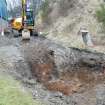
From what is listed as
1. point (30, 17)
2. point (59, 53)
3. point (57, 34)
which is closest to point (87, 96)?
point (59, 53)

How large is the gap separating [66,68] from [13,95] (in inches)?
226

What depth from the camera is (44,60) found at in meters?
15.2

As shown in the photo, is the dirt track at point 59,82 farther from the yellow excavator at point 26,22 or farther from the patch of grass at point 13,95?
the yellow excavator at point 26,22

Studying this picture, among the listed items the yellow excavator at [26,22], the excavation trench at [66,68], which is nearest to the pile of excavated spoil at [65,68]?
the excavation trench at [66,68]

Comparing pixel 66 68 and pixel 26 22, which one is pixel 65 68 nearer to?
pixel 66 68

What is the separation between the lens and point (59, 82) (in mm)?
13453

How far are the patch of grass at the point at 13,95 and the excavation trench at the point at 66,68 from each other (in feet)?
8.09

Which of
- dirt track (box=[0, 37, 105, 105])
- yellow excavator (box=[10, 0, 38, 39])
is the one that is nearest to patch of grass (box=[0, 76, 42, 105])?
dirt track (box=[0, 37, 105, 105])

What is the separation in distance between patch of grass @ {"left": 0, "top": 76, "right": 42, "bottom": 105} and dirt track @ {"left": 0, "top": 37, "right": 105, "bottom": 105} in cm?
40

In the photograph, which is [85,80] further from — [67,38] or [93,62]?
[67,38]

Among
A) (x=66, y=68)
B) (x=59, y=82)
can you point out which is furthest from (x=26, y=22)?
(x=59, y=82)

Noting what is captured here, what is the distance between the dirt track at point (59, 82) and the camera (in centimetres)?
1047

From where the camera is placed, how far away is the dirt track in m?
10.5

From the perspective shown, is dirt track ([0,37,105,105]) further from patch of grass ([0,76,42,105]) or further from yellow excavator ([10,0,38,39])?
yellow excavator ([10,0,38,39])
